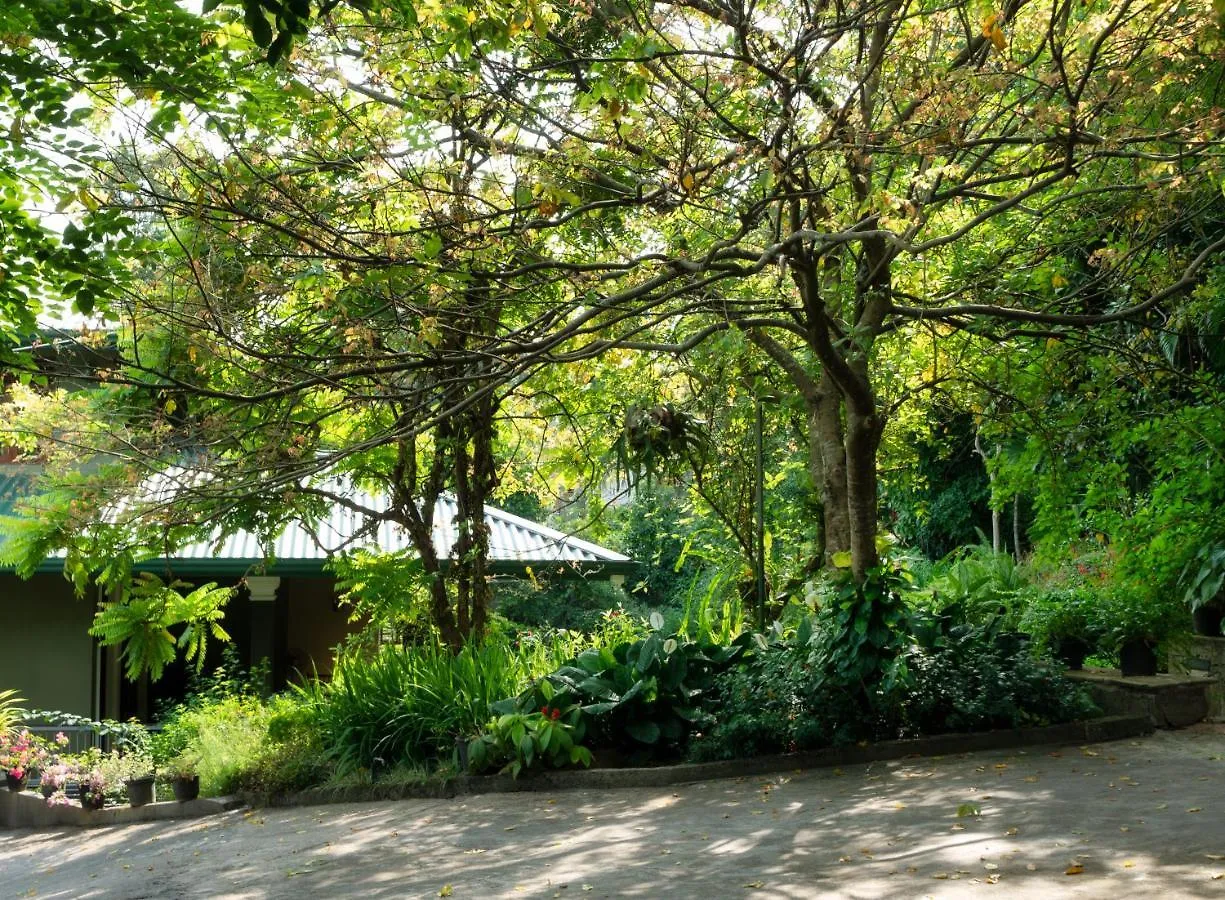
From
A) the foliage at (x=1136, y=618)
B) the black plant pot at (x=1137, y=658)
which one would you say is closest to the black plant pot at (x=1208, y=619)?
the foliage at (x=1136, y=618)

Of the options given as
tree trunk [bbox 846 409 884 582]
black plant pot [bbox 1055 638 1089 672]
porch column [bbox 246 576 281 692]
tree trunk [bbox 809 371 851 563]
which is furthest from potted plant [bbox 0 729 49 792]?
black plant pot [bbox 1055 638 1089 672]

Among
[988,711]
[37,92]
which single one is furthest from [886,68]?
[37,92]

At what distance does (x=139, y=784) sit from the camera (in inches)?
493

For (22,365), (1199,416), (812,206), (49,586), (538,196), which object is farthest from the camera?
(49,586)

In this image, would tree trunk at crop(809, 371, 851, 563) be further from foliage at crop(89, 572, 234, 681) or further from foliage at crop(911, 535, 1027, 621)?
foliage at crop(89, 572, 234, 681)

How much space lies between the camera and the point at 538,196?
25.7 feet

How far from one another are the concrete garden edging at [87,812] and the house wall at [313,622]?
672 centimetres

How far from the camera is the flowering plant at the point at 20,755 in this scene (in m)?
13.6

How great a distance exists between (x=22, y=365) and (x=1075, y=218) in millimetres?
8859

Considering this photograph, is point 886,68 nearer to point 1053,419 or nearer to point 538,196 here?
point 538,196

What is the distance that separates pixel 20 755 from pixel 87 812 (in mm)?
1280

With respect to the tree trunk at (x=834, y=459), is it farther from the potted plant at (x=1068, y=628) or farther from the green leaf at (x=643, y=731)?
the green leaf at (x=643, y=731)

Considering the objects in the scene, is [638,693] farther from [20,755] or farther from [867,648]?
[20,755]

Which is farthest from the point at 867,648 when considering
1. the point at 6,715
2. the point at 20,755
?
the point at 6,715
